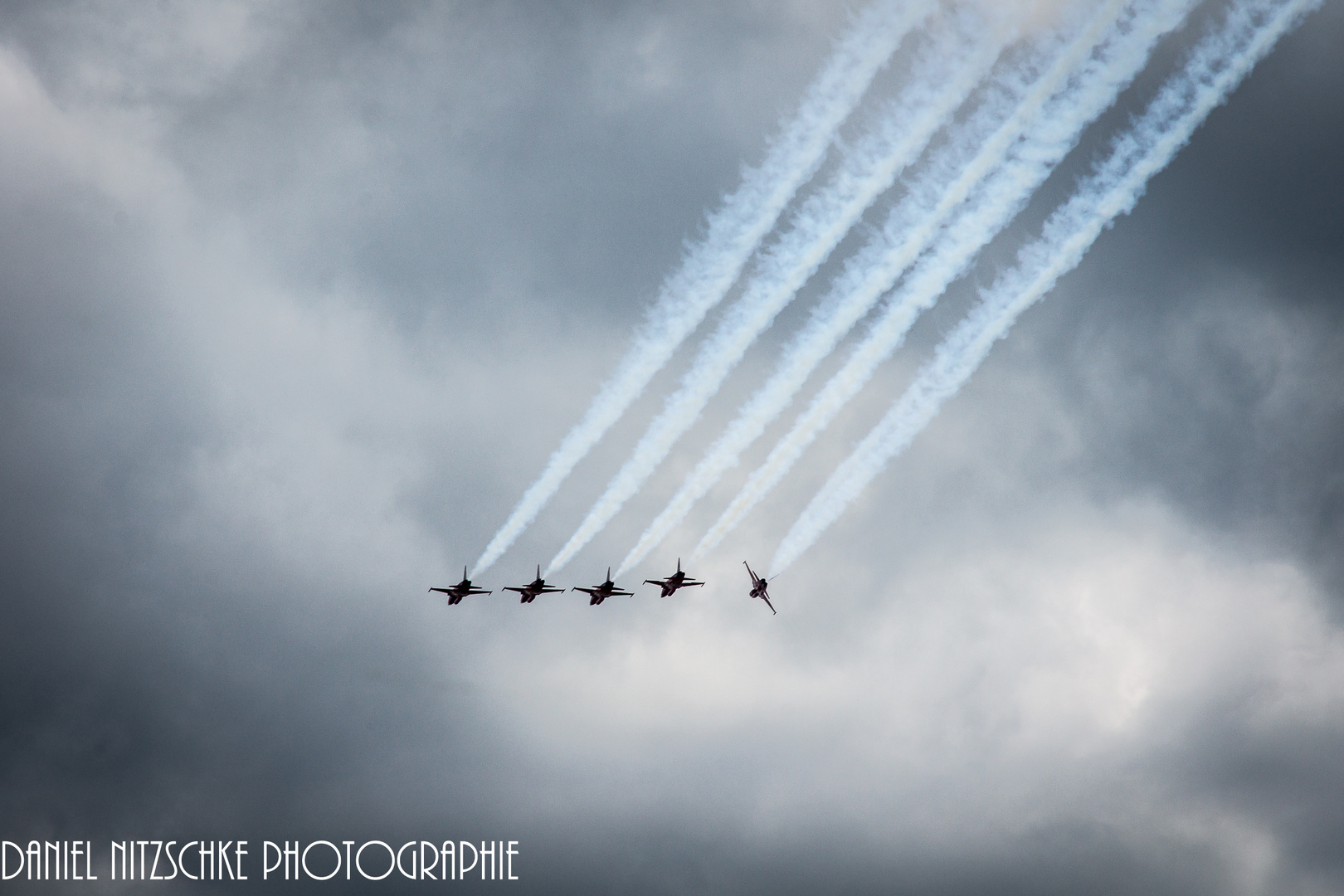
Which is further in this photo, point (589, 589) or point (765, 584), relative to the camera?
point (589, 589)

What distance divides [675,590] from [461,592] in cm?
1645

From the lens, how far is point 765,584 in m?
76.2

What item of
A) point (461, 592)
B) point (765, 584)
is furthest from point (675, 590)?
point (461, 592)

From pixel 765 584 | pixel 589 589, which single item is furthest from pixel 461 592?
pixel 765 584

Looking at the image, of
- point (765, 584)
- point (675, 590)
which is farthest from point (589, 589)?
point (765, 584)

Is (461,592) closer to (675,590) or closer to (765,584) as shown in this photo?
Answer: (675,590)

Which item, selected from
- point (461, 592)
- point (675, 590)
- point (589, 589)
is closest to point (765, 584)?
point (675, 590)

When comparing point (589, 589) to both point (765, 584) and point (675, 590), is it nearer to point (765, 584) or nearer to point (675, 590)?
point (675, 590)

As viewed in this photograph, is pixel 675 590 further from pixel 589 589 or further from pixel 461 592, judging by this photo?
pixel 461 592

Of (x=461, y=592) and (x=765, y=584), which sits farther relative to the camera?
(x=461, y=592)

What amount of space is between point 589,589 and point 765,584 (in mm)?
13229

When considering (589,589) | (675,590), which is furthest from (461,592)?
(675,590)

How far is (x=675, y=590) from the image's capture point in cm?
7781

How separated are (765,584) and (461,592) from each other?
22.8m
